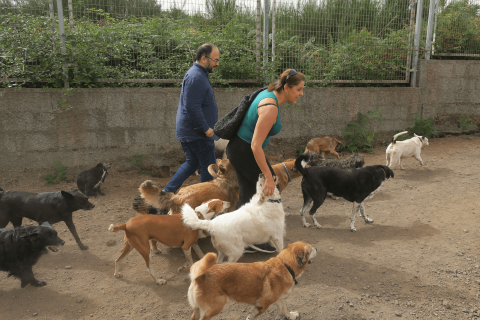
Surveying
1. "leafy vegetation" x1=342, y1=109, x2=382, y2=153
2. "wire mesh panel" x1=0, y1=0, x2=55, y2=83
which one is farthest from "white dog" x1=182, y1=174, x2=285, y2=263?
"leafy vegetation" x1=342, y1=109, x2=382, y2=153

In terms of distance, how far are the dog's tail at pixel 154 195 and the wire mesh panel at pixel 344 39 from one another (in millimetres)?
5046

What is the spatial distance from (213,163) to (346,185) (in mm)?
1985

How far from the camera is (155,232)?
3703 mm

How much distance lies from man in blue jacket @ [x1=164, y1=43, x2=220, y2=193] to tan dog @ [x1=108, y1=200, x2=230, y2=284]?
1.15 meters

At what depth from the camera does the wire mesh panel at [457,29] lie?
984cm

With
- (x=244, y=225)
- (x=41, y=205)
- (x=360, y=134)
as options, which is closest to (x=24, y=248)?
(x=41, y=205)

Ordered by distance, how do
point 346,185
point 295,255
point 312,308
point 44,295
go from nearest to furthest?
point 295,255 < point 312,308 < point 44,295 < point 346,185

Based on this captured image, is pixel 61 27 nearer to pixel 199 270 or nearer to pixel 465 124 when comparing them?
pixel 199 270

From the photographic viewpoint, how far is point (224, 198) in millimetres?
4570

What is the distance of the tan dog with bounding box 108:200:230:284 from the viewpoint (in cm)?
364

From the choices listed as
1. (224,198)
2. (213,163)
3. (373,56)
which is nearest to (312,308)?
(224,198)

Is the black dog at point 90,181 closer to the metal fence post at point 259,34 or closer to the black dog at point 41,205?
the black dog at point 41,205

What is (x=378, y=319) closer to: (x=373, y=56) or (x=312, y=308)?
(x=312, y=308)

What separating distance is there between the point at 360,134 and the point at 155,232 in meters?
6.66
